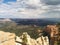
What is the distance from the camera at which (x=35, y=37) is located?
16.1ft

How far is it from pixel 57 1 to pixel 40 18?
64cm

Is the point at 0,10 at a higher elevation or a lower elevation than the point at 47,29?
higher

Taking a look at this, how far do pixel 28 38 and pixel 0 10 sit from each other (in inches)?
41.3

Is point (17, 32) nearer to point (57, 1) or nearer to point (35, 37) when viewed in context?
point (35, 37)

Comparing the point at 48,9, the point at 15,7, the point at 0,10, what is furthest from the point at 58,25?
the point at 0,10

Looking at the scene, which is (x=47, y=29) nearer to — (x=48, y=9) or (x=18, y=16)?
(x=48, y=9)

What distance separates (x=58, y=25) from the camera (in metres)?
4.95

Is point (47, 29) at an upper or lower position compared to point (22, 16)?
lower

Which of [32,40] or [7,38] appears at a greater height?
[7,38]

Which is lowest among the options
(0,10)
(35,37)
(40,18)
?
(35,37)

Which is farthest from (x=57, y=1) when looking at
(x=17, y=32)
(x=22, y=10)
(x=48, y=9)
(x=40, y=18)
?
(x=17, y=32)

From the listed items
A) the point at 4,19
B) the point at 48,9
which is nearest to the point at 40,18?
the point at 48,9

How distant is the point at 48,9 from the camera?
4.98 m

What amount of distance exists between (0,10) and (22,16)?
0.60m
